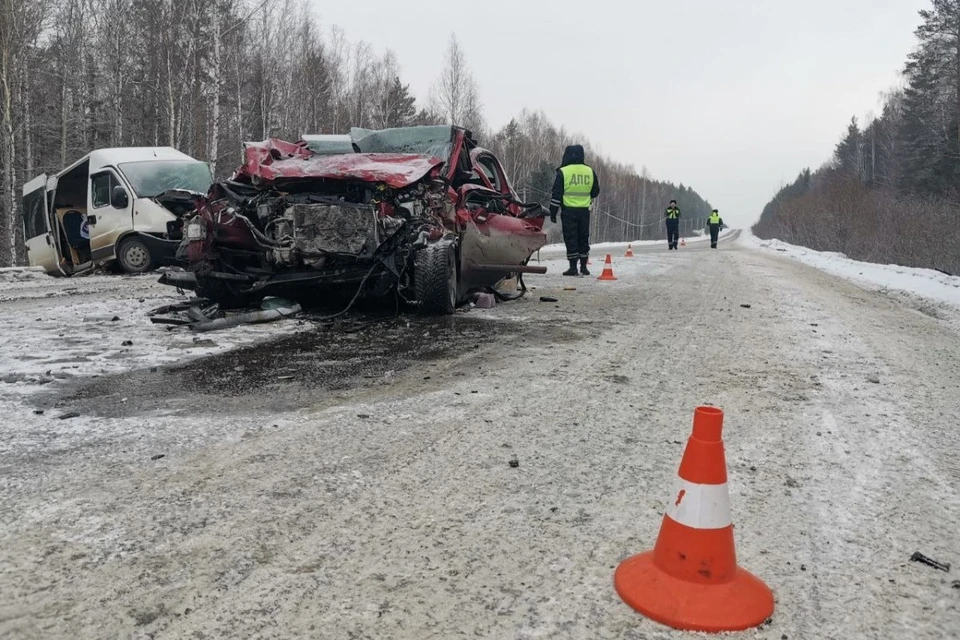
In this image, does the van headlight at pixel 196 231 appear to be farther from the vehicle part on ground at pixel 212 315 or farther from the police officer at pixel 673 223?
the police officer at pixel 673 223

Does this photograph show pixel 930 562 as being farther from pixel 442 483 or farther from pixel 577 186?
pixel 577 186

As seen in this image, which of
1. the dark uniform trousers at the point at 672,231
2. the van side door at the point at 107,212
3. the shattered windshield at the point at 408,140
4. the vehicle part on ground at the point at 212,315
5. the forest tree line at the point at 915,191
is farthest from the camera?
the dark uniform trousers at the point at 672,231

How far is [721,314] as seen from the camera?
626 centimetres

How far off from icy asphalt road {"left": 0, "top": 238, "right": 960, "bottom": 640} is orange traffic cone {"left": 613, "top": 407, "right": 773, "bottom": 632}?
0.05 meters

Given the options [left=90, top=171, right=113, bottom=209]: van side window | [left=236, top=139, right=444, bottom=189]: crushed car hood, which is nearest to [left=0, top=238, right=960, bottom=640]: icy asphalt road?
[left=236, top=139, right=444, bottom=189]: crushed car hood

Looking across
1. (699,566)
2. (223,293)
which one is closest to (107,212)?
(223,293)

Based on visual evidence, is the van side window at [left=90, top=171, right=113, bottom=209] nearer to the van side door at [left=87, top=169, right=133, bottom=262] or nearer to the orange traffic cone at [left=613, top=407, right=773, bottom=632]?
the van side door at [left=87, top=169, right=133, bottom=262]

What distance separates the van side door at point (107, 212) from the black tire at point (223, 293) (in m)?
6.23

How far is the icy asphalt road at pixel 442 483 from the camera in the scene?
153 cm

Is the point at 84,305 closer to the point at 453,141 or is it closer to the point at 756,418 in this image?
the point at 453,141

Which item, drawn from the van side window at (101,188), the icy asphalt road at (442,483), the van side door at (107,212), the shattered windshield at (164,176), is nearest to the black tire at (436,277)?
the icy asphalt road at (442,483)

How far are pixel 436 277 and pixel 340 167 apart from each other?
4.01 feet

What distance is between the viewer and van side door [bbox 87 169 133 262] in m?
10.7

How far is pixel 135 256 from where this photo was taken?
36.1 ft
